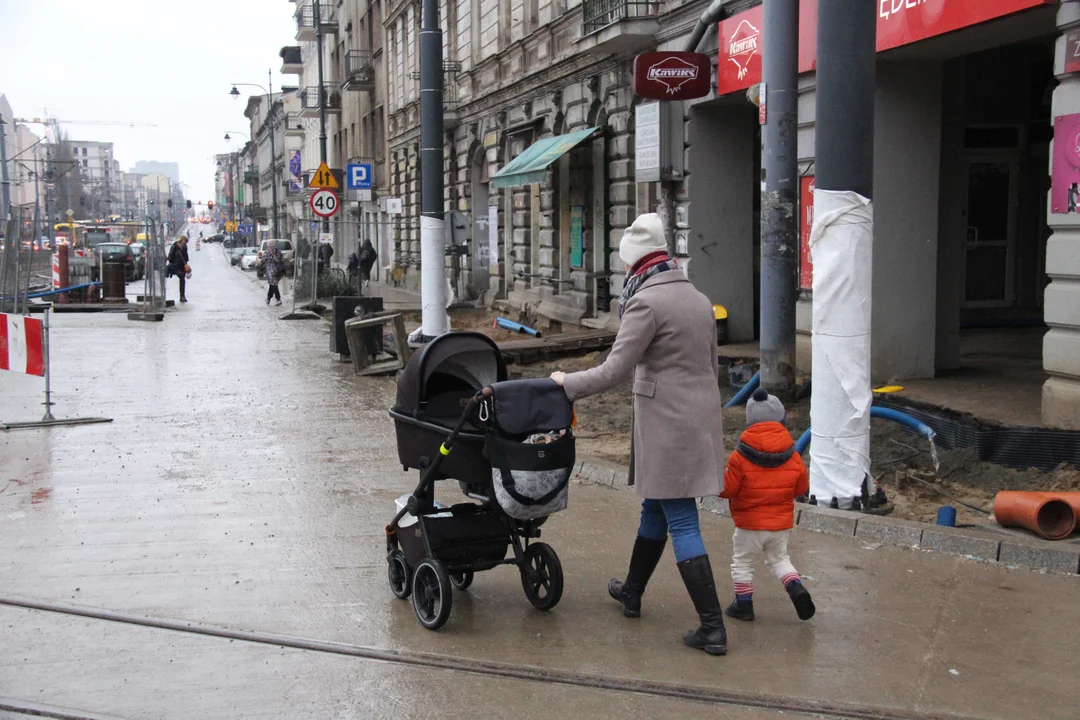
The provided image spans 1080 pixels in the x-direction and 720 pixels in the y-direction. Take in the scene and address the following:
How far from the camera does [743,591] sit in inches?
210

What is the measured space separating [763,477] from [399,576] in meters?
1.96

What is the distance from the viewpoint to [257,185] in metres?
119

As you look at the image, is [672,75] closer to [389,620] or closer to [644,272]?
[644,272]

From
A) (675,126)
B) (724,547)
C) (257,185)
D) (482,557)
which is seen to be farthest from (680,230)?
(257,185)

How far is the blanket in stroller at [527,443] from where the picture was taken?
5008mm

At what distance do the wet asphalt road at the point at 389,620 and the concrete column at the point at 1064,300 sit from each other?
269cm

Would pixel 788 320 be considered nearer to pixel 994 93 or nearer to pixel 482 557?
pixel 482 557

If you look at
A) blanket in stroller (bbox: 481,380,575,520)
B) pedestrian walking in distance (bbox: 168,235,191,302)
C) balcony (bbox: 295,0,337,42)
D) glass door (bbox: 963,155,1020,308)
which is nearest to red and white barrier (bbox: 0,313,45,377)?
blanket in stroller (bbox: 481,380,575,520)

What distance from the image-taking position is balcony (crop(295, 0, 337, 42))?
56256 millimetres

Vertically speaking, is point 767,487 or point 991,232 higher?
point 991,232

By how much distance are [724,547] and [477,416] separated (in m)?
2.27

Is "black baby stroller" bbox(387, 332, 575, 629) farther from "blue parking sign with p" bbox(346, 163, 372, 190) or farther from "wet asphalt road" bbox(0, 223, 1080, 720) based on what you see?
"blue parking sign with p" bbox(346, 163, 372, 190)

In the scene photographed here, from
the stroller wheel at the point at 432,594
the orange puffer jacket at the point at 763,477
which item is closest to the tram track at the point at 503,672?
the stroller wheel at the point at 432,594

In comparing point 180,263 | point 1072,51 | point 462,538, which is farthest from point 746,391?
point 180,263
